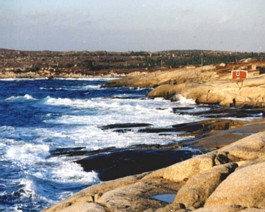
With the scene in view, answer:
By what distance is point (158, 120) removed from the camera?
131ft

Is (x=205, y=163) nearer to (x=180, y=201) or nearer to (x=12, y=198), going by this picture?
(x=180, y=201)

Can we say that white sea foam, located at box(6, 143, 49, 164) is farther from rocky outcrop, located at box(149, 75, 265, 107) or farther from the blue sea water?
rocky outcrop, located at box(149, 75, 265, 107)

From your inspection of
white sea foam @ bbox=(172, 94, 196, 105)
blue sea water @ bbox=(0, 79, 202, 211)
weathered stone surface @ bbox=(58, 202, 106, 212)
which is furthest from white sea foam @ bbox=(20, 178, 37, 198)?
white sea foam @ bbox=(172, 94, 196, 105)

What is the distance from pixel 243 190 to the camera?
9773 millimetres

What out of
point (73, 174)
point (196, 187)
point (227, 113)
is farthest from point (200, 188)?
point (227, 113)

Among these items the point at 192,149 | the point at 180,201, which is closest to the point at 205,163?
the point at 180,201

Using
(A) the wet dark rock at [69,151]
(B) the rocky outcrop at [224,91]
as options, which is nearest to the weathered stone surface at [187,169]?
(A) the wet dark rock at [69,151]

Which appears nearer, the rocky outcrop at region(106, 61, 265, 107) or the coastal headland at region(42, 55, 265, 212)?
the coastal headland at region(42, 55, 265, 212)

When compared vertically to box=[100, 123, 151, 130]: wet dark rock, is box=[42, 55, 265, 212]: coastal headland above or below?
above

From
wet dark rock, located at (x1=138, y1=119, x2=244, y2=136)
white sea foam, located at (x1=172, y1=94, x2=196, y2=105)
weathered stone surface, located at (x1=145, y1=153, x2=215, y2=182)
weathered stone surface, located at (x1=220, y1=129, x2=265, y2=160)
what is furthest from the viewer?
white sea foam, located at (x1=172, y1=94, x2=196, y2=105)

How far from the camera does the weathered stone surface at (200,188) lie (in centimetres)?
1032

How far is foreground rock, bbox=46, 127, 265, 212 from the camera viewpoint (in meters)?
9.70

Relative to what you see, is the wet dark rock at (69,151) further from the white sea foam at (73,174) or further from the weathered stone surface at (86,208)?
the weathered stone surface at (86,208)

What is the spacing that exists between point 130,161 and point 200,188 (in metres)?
11.3
